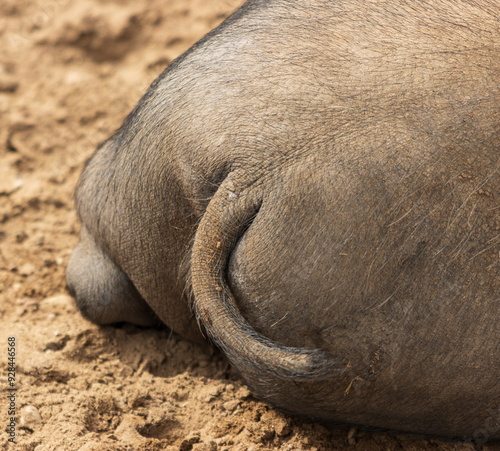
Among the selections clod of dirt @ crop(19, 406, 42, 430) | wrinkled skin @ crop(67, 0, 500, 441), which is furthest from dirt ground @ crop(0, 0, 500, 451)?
wrinkled skin @ crop(67, 0, 500, 441)

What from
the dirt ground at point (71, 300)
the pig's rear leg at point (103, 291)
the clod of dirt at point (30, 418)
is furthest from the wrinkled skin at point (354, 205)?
the clod of dirt at point (30, 418)

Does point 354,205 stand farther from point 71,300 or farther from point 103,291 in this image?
point 71,300

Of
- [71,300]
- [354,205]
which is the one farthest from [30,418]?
[354,205]

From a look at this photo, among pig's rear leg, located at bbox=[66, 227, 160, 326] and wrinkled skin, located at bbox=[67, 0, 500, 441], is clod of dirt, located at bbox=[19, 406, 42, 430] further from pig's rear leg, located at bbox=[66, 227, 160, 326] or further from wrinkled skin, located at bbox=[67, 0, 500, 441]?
wrinkled skin, located at bbox=[67, 0, 500, 441]

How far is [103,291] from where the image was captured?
224 centimetres

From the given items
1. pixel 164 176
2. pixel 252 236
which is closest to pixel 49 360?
pixel 164 176

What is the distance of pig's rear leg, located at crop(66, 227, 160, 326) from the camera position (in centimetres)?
221

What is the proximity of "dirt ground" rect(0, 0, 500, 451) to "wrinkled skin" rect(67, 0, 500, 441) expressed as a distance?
0.26 metres

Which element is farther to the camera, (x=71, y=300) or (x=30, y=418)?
(x=71, y=300)

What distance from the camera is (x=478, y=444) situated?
1776mm

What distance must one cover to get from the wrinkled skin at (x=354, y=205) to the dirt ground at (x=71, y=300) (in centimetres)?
26

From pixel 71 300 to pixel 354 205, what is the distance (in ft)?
4.80

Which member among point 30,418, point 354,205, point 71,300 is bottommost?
point 71,300

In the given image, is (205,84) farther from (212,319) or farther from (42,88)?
(42,88)
